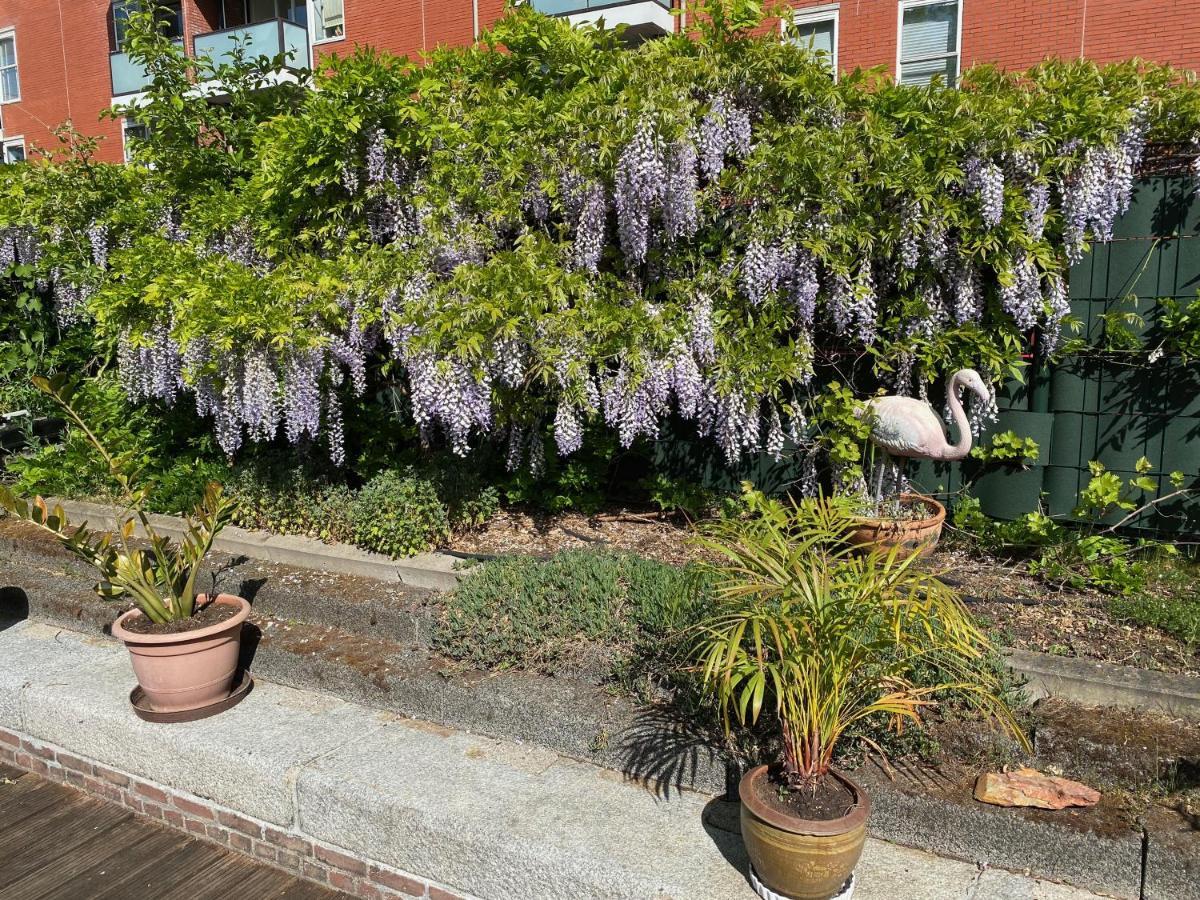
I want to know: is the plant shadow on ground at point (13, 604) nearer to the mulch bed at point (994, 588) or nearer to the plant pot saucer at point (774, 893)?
the mulch bed at point (994, 588)

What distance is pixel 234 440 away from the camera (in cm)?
543

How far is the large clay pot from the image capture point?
2506 millimetres

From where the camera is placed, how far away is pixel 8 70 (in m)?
21.0

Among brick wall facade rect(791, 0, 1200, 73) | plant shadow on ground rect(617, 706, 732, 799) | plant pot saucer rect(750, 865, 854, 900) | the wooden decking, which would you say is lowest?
the wooden decking

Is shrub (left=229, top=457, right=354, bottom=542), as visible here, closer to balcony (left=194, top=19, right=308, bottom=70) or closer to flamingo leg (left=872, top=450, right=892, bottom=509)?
flamingo leg (left=872, top=450, right=892, bottom=509)

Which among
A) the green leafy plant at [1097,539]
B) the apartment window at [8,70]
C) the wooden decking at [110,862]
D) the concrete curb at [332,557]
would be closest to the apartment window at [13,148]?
the apartment window at [8,70]

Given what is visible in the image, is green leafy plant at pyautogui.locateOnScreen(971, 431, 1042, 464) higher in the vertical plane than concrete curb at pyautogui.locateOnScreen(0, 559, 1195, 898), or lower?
higher

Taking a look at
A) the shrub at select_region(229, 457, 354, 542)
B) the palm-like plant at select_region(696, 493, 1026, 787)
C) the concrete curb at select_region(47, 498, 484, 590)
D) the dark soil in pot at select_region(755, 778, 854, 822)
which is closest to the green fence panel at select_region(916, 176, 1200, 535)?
the palm-like plant at select_region(696, 493, 1026, 787)

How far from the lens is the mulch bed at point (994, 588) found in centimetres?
349

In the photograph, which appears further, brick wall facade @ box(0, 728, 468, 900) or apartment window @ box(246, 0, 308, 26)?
apartment window @ box(246, 0, 308, 26)

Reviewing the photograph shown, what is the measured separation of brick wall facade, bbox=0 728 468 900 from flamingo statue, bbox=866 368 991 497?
2769mm

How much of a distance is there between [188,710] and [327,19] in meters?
16.3

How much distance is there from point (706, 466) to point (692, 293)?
110 centimetres

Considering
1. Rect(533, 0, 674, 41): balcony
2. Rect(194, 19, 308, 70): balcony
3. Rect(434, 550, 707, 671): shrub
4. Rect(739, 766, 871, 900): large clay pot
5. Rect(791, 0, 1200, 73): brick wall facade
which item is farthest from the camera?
Rect(194, 19, 308, 70): balcony
